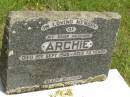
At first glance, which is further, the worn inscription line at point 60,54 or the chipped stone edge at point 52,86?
the chipped stone edge at point 52,86

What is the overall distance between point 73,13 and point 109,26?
1.08 feet

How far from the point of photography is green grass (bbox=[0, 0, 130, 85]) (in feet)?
13.7

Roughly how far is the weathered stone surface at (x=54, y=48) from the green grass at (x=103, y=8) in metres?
0.97

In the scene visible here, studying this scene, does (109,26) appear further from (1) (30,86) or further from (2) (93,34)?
(1) (30,86)

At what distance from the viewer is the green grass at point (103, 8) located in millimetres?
4164

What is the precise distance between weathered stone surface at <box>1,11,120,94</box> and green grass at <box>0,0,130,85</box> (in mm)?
971

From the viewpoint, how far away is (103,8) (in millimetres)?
4789

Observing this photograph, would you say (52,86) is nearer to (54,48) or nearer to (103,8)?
(54,48)

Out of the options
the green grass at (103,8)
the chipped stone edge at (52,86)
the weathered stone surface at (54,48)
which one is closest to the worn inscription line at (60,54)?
the weathered stone surface at (54,48)

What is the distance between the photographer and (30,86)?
302 cm

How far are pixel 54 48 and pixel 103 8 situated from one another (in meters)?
2.02

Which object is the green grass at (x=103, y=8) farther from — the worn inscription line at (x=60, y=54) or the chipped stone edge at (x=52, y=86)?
the worn inscription line at (x=60, y=54)

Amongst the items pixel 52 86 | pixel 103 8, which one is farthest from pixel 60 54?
pixel 103 8

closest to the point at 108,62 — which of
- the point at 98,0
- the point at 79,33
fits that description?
the point at 79,33
